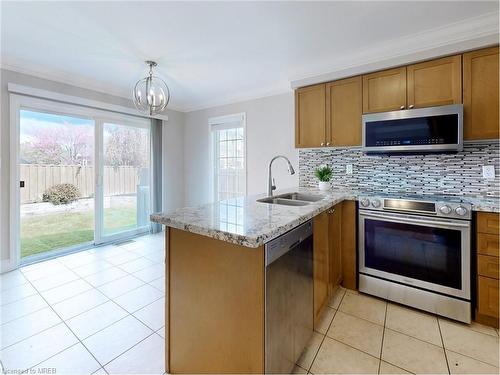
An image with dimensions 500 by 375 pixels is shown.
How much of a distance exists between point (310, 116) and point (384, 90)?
80 centimetres

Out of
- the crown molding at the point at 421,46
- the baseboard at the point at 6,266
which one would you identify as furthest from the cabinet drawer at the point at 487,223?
the baseboard at the point at 6,266

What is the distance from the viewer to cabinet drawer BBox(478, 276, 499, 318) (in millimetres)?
1741

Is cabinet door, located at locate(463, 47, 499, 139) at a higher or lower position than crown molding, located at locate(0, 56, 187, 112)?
lower

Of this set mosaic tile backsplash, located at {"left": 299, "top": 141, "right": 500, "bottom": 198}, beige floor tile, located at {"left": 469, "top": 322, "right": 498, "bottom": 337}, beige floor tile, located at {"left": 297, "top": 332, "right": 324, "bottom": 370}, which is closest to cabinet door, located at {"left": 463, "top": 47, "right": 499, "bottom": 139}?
mosaic tile backsplash, located at {"left": 299, "top": 141, "right": 500, "bottom": 198}

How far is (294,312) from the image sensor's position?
4.27 feet

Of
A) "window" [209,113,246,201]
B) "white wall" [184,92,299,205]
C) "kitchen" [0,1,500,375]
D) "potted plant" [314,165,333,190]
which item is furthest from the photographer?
"window" [209,113,246,201]

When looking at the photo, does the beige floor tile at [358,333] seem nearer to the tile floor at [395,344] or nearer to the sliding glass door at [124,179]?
the tile floor at [395,344]

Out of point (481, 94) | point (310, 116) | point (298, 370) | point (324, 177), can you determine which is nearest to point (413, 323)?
point (298, 370)

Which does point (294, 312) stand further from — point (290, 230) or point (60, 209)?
point (60, 209)

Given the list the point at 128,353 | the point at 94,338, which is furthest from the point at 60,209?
the point at 128,353

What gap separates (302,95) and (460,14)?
4.87 ft

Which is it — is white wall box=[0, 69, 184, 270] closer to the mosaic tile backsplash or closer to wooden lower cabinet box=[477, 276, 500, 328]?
the mosaic tile backsplash

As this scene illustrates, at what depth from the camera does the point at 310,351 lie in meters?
1.57

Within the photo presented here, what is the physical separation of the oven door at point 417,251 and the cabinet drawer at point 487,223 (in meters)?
0.08
